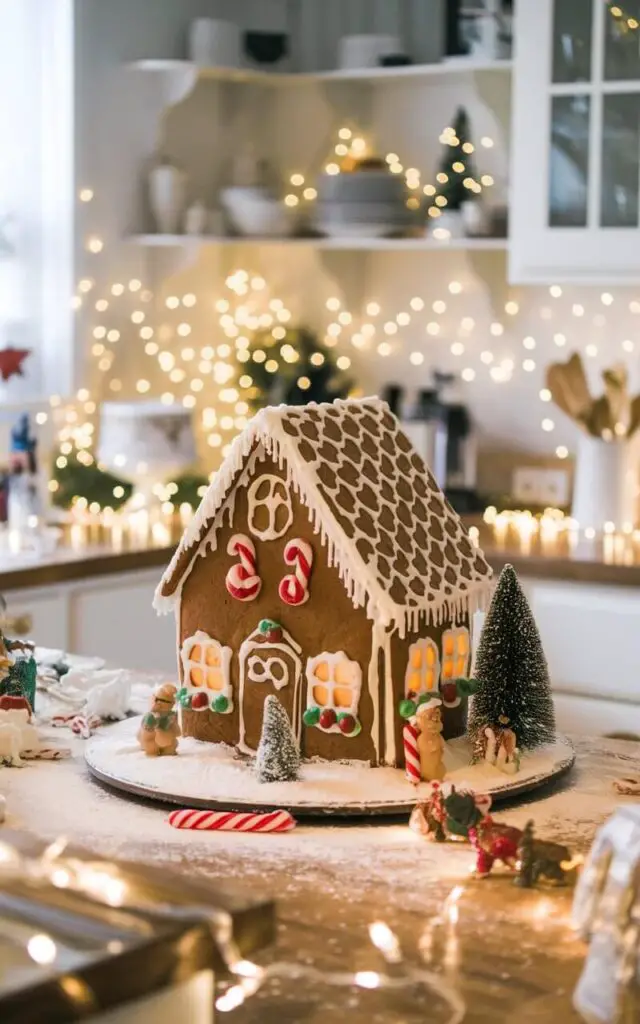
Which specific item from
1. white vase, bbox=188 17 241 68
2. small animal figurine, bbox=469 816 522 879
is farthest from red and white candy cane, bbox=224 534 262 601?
white vase, bbox=188 17 241 68

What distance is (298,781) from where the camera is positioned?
1.70m

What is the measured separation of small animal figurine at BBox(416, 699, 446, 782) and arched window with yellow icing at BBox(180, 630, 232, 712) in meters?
0.23

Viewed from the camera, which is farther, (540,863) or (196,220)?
(196,220)

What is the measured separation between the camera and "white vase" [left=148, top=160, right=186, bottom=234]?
13.4ft

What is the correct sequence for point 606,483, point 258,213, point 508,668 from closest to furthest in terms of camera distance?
point 508,668
point 606,483
point 258,213

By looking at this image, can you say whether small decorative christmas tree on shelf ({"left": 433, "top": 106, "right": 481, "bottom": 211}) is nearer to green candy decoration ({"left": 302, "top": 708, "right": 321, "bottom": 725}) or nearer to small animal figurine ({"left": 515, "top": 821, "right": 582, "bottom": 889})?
green candy decoration ({"left": 302, "top": 708, "right": 321, "bottom": 725})

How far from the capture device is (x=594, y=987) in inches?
48.9

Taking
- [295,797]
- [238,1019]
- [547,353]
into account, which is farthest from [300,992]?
[547,353]

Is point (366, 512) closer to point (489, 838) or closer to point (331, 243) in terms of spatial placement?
point (489, 838)

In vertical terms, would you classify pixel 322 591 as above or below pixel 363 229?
below

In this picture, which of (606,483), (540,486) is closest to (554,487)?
(540,486)

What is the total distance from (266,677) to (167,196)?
2.50 m

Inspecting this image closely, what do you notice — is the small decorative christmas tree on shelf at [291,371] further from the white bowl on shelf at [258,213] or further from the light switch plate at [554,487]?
the light switch plate at [554,487]

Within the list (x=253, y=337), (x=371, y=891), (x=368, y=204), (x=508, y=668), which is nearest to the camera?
(x=371, y=891)
